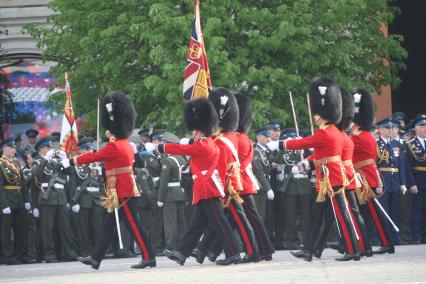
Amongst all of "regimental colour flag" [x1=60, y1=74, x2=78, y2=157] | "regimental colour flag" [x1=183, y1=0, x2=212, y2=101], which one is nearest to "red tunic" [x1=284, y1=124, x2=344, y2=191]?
"regimental colour flag" [x1=183, y1=0, x2=212, y2=101]

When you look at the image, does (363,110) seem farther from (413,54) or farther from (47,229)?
(413,54)

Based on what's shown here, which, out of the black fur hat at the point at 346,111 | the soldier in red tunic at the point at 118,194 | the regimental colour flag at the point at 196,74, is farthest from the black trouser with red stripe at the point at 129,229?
the regimental colour flag at the point at 196,74

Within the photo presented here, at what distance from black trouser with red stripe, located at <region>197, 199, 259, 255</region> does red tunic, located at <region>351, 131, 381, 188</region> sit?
145 centimetres

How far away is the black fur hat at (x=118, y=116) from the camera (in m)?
15.4

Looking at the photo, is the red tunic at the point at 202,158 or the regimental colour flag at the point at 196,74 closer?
the red tunic at the point at 202,158

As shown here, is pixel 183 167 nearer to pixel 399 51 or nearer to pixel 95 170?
pixel 95 170

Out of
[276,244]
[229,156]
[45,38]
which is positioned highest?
[45,38]

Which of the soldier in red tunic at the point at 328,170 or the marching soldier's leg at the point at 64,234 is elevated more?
the soldier in red tunic at the point at 328,170

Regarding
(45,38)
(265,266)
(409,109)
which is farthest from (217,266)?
(409,109)

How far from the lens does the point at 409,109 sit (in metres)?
28.1

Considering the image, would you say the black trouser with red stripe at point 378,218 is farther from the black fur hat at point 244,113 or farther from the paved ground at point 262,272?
the black fur hat at point 244,113

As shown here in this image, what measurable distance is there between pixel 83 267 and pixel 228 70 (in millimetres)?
5780

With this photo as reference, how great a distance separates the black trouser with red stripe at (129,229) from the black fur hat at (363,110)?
2.70 meters

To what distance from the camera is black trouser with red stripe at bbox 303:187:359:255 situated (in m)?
15.0
